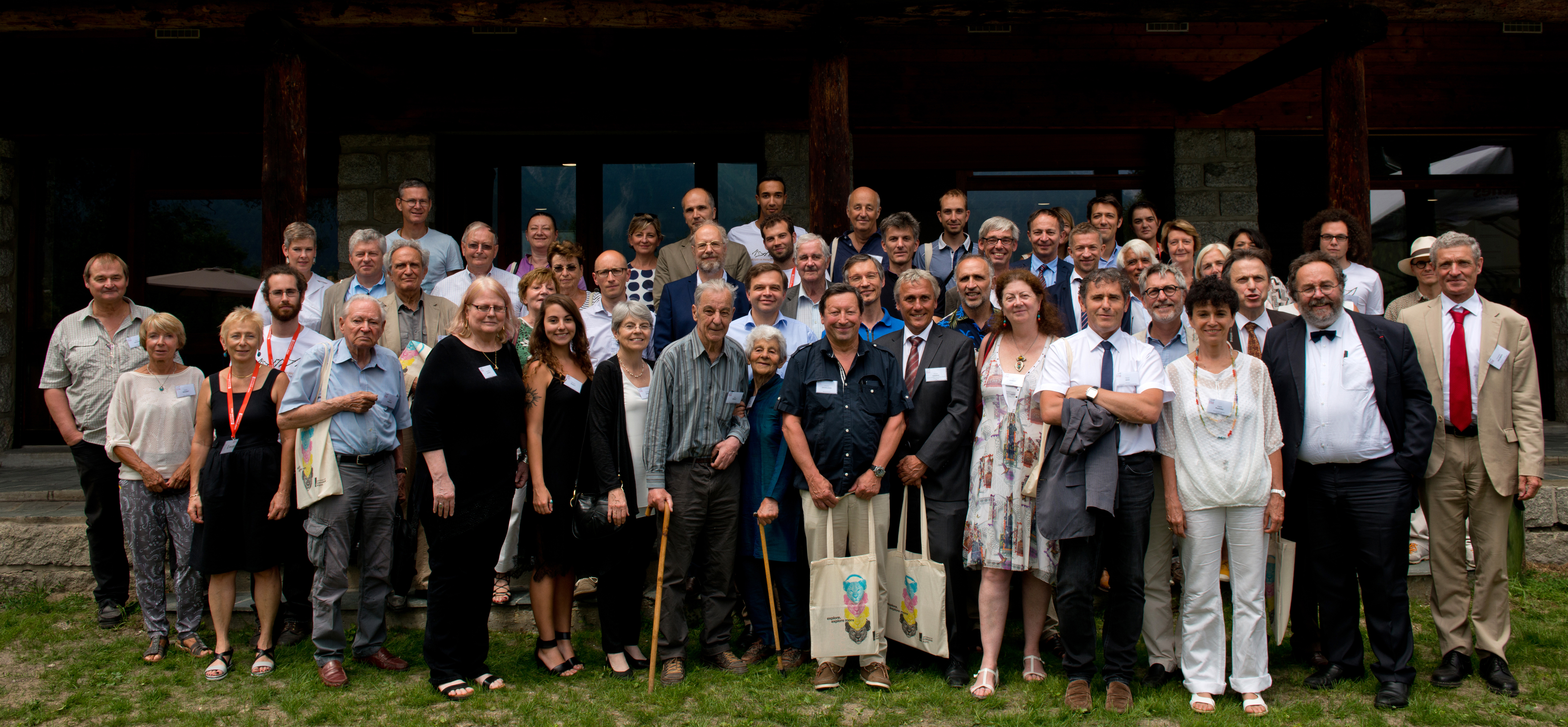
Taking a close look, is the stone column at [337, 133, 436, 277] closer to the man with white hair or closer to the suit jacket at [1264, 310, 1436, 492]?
the man with white hair

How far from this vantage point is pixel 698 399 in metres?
4.14

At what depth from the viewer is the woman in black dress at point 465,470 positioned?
→ 3.90 m

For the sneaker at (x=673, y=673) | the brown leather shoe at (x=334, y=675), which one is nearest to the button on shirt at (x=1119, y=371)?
the sneaker at (x=673, y=673)

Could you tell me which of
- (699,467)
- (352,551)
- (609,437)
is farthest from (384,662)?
(699,467)

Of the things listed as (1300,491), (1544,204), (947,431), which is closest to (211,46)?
(947,431)

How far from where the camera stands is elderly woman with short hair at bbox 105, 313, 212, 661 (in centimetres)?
450

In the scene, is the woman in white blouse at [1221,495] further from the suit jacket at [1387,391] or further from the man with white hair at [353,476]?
the man with white hair at [353,476]

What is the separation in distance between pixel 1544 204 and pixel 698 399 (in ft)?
28.3

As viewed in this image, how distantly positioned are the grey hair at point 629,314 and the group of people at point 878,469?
4 cm

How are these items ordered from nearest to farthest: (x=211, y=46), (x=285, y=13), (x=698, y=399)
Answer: (x=698, y=399) < (x=285, y=13) < (x=211, y=46)

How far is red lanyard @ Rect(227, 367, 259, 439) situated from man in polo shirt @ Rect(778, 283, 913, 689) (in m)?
2.38

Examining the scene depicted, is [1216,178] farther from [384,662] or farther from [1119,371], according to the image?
[384,662]

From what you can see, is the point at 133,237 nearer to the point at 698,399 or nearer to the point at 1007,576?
the point at 698,399

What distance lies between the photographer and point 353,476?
411 centimetres
